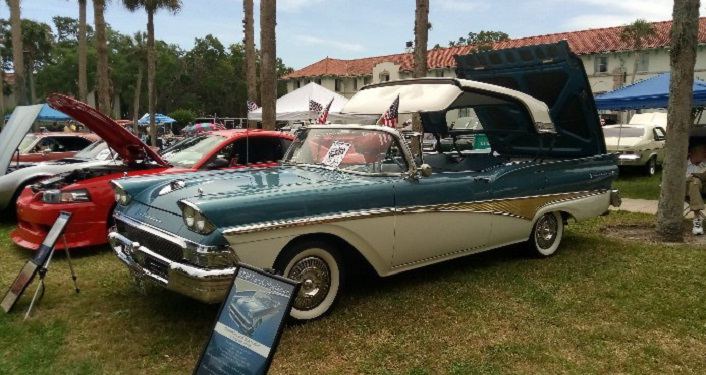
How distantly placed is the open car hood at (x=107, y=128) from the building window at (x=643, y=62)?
41944 millimetres

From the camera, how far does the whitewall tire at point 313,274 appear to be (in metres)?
4.20

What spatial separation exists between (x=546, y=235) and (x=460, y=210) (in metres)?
1.85

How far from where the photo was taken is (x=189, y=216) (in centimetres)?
385

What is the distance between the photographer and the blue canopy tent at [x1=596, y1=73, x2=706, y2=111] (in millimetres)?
11915

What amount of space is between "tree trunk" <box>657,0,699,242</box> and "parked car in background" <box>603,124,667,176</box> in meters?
7.75

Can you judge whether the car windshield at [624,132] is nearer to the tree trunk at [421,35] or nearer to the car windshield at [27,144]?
the tree trunk at [421,35]

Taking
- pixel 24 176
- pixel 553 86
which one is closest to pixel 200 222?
pixel 553 86

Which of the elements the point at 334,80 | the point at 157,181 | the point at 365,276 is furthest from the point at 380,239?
the point at 334,80

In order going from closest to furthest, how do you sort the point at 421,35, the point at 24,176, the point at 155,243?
1. the point at 155,243
2. the point at 24,176
3. the point at 421,35

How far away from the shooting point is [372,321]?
448cm

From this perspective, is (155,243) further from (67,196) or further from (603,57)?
(603,57)

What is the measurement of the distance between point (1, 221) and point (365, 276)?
6567mm

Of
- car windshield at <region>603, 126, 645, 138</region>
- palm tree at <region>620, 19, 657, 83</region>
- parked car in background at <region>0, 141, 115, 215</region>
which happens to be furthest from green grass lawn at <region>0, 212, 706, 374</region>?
palm tree at <region>620, 19, 657, 83</region>

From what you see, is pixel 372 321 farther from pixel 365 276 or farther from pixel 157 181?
pixel 157 181
